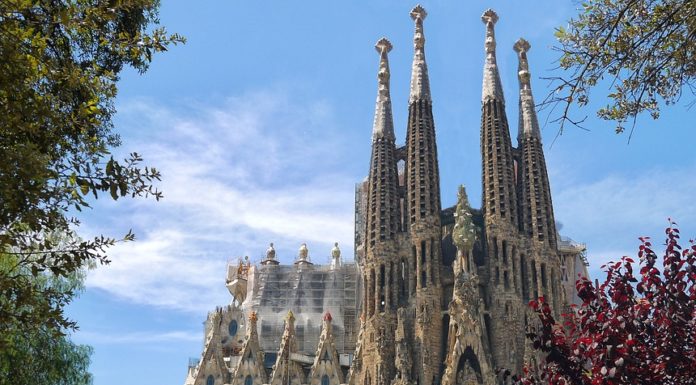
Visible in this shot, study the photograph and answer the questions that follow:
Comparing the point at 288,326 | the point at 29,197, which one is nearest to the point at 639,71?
the point at 29,197

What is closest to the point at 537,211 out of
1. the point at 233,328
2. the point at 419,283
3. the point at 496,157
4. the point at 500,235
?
the point at 500,235

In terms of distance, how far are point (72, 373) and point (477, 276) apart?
27854mm

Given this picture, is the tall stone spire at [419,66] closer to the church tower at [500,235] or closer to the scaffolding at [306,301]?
the church tower at [500,235]

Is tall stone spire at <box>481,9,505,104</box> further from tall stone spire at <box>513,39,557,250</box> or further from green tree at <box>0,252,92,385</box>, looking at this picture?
green tree at <box>0,252,92,385</box>

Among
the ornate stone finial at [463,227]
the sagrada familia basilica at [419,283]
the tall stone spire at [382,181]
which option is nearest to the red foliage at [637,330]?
the sagrada familia basilica at [419,283]

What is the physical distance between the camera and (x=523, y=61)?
160ft

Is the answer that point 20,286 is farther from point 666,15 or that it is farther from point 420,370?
point 420,370

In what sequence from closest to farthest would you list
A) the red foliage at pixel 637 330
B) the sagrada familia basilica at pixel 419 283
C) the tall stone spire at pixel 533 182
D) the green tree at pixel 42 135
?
the green tree at pixel 42 135 < the red foliage at pixel 637 330 < the sagrada familia basilica at pixel 419 283 < the tall stone spire at pixel 533 182

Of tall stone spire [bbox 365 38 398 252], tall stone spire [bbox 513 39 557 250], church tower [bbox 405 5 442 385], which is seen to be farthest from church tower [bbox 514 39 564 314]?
tall stone spire [bbox 365 38 398 252]

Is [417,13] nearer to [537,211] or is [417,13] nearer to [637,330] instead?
[537,211]

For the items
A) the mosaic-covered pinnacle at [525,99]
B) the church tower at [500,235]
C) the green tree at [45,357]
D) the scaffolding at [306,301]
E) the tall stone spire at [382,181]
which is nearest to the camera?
Result: the green tree at [45,357]

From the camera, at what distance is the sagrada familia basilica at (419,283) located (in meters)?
39.3

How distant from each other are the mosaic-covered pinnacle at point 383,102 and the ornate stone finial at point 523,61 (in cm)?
830

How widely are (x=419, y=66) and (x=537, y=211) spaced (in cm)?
1219
